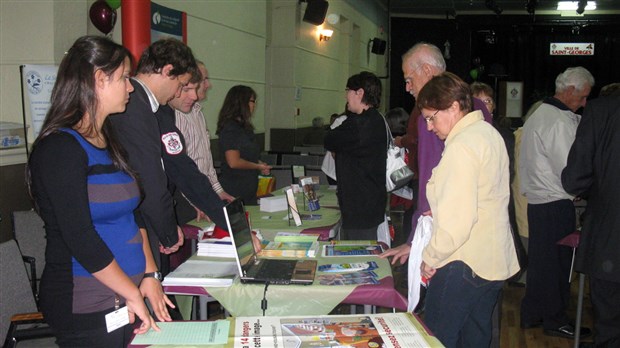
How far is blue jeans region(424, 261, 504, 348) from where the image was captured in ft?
6.48

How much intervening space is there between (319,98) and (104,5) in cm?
682

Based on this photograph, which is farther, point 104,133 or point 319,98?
point 319,98

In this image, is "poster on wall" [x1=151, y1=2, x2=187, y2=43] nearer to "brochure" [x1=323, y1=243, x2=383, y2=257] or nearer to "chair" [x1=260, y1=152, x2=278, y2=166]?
"chair" [x1=260, y1=152, x2=278, y2=166]

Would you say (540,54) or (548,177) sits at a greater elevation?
(540,54)

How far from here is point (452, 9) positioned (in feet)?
48.9

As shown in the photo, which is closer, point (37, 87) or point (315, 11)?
point (37, 87)

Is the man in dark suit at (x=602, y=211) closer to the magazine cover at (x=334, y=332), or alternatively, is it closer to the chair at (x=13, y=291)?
the magazine cover at (x=334, y=332)

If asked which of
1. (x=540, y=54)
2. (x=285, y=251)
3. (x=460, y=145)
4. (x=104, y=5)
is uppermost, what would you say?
(x=540, y=54)

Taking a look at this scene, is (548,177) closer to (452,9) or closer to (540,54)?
(452,9)

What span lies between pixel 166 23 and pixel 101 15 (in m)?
1.30

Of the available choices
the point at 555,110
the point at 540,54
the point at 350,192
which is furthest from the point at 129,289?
the point at 540,54

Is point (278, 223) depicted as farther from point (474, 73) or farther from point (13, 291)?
point (474, 73)

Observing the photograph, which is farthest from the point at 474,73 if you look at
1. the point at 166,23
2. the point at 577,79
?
the point at 577,79

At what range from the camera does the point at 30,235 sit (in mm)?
3328
